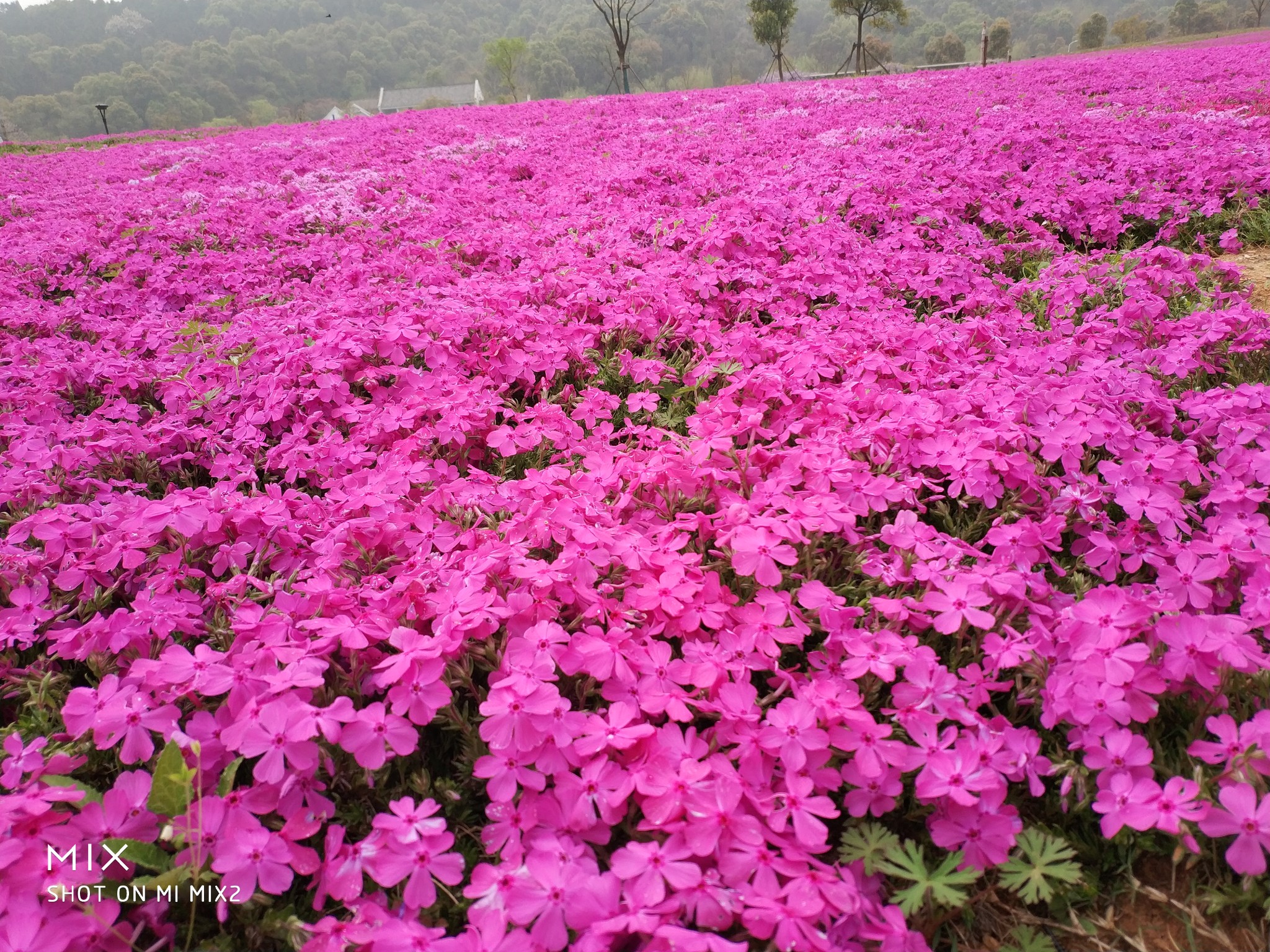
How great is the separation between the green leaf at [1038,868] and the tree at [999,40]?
77.1m

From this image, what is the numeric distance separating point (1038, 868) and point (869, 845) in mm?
394

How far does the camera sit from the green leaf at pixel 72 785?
1671mm

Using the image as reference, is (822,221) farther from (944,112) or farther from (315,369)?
(944,112)

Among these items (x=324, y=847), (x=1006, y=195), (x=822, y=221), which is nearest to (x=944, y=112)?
(x=1006, y=195)

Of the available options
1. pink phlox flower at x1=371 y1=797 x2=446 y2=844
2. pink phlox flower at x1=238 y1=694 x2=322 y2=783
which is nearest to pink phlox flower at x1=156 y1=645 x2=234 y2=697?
pink phlox flower at x1=238 y1=694 x2=322 y2=783

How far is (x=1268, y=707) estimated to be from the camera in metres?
→ 1.89

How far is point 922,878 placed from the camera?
5.18ft

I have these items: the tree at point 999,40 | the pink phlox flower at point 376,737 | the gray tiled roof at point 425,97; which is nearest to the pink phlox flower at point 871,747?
the pink phlox flower at point 376,737

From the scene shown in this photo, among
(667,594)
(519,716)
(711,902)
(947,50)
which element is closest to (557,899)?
(711,902)

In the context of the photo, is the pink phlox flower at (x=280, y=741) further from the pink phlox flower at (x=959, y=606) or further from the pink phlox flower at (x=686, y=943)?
the pink phlox flower at (x=959, y=606)

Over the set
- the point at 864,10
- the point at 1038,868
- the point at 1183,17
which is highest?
the point at 1183,17

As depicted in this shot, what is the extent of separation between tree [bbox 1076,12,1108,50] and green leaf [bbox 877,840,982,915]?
84.2 meters

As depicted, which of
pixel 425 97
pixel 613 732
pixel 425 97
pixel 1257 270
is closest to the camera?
pixel 613 732

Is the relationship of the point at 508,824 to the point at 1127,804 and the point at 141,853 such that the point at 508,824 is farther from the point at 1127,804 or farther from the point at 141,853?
the point at 1127,804
